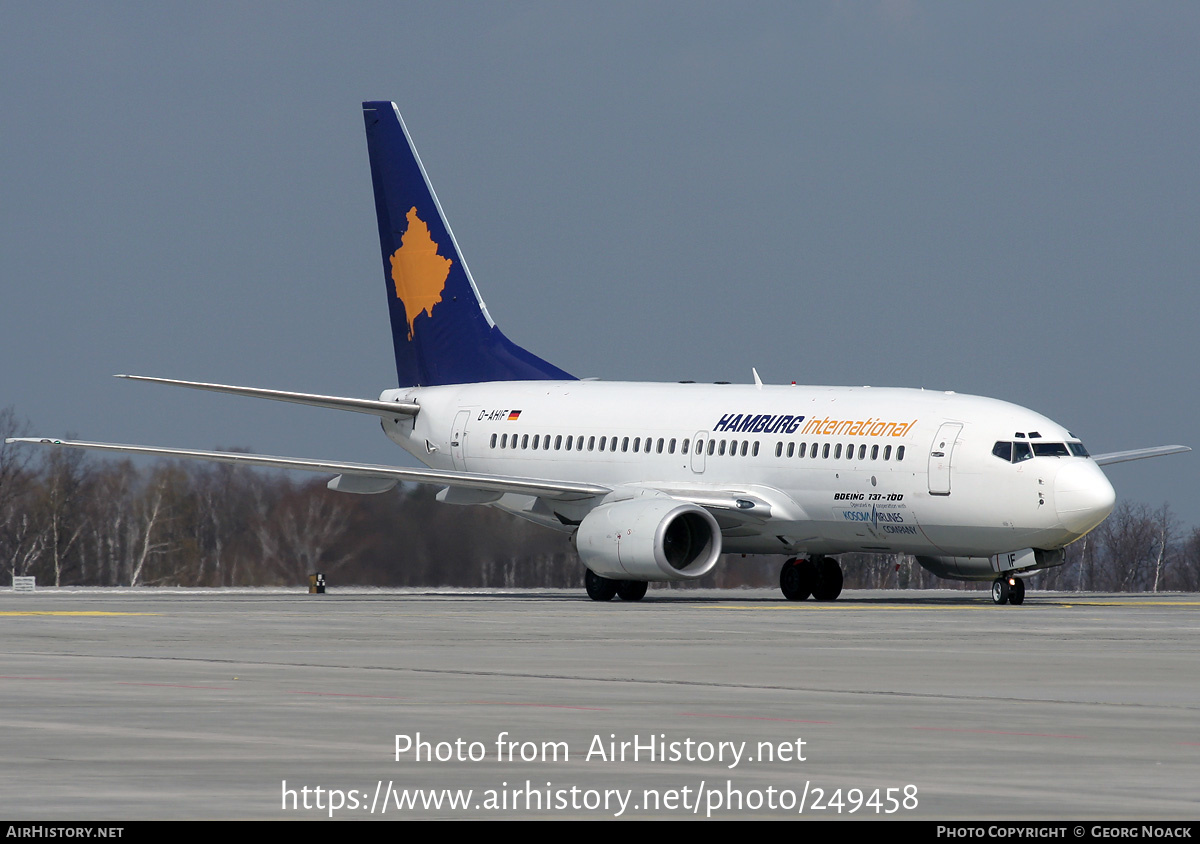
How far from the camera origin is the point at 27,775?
12.0 meters

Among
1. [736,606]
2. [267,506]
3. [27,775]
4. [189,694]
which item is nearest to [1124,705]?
[189,694]

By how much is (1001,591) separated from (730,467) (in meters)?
5.93

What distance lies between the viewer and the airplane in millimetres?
39219

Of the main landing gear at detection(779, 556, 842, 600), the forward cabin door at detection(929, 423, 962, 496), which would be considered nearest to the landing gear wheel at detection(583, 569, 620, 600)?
the main landing gear at detection(779, 556, 842, 600)


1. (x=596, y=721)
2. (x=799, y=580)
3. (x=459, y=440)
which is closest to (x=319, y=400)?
(x=459, y=440)

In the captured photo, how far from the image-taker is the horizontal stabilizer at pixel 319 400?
44.8 m

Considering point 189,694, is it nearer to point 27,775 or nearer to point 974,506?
point 27,775

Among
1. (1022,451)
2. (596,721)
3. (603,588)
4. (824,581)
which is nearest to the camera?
(596,721)

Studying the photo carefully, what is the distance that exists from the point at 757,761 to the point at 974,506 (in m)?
27.0

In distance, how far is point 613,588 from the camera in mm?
42531

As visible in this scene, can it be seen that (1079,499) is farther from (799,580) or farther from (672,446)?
(672,446)

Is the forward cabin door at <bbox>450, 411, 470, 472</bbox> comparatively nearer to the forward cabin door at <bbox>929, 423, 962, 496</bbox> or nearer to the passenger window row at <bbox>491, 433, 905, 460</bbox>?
the passenger window row at <bbox>491, 433, 905, 460</bbox>

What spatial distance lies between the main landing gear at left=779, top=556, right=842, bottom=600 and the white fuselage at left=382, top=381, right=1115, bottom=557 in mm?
1224

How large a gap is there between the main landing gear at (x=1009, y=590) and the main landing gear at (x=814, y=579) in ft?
14.7
